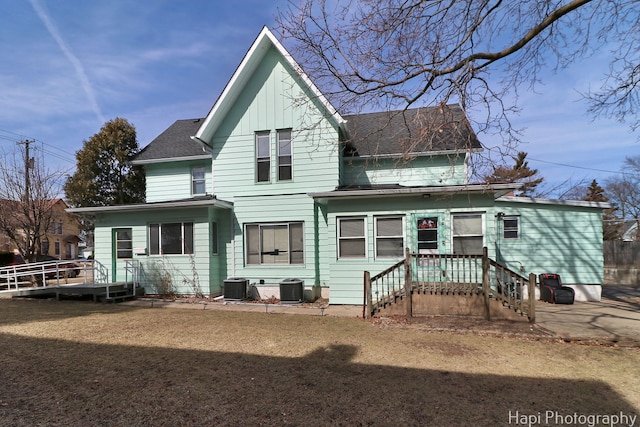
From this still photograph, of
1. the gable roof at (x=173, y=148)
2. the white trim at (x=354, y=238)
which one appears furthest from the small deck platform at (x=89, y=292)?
the white trim at (x=354, y=238)

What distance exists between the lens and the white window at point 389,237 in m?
10.2

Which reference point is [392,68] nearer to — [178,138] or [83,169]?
[178,138]

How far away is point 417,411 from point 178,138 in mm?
15164

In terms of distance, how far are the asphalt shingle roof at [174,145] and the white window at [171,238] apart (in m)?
3.32

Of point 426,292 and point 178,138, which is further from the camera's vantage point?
point 178,138

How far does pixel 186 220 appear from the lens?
39.5 ft

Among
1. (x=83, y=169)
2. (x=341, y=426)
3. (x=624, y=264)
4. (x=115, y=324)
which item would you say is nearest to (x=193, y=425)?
(x=341, y=426)

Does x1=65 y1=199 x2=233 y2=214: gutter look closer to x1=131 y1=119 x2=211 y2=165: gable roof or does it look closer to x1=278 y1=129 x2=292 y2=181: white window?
x1=278 y1=129 x2=292 y2=181: white window

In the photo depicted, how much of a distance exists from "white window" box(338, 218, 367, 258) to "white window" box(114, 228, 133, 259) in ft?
26.9

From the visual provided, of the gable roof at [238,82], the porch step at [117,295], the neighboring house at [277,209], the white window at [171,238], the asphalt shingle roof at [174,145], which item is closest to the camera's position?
the porch step at [117,295]

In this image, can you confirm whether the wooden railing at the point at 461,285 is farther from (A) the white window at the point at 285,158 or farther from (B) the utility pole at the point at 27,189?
(B) the utility pole at the point at 27,189

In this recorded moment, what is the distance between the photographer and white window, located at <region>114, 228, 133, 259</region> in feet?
42.8

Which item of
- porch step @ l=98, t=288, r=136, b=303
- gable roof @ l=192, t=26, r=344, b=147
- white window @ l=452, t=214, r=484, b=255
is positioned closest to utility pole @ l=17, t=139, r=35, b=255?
porch step @ l=98, t=288, r=136, b=303

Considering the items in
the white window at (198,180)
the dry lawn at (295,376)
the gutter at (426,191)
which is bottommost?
the dry lawn at (295,376)
